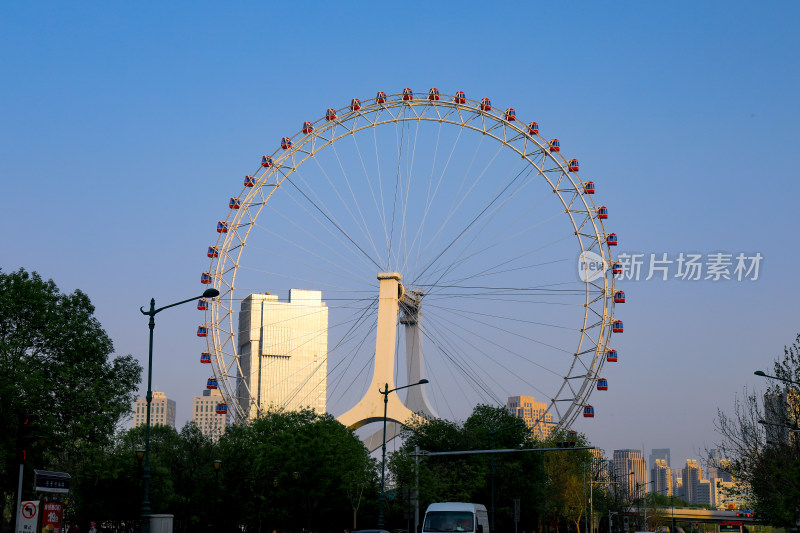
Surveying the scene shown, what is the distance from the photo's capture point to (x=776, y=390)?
187ft

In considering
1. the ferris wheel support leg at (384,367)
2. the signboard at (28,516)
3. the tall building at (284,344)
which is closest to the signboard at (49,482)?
the signboard at (28,516)

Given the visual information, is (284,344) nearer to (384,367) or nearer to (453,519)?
(384,367)

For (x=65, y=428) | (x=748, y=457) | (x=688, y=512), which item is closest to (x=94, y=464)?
(x=65, y=428)

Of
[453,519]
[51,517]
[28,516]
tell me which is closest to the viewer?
[28,516]

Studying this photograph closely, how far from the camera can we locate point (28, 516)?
2522 centimetres

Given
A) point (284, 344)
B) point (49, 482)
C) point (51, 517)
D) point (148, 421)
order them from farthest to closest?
point (284, 344) < point (148, 421) < point (51, 517) < point (49, 482)

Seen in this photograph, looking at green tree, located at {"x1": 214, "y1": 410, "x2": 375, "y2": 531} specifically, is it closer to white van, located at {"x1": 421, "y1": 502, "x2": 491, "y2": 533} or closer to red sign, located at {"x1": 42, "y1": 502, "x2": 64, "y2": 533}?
white van, located at {"x1": 421, "y1": 502, "x2": 491, "y2": 533}

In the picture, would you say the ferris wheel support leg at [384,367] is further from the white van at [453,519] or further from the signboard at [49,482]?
the signboard at [49,482]

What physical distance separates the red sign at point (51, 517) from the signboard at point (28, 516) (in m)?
0.98

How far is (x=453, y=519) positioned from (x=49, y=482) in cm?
2108

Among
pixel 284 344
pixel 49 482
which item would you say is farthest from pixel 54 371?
pixel 284 344

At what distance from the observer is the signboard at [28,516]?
25016 millimetres

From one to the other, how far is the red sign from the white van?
18.8m

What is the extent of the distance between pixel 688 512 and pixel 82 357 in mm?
140161
